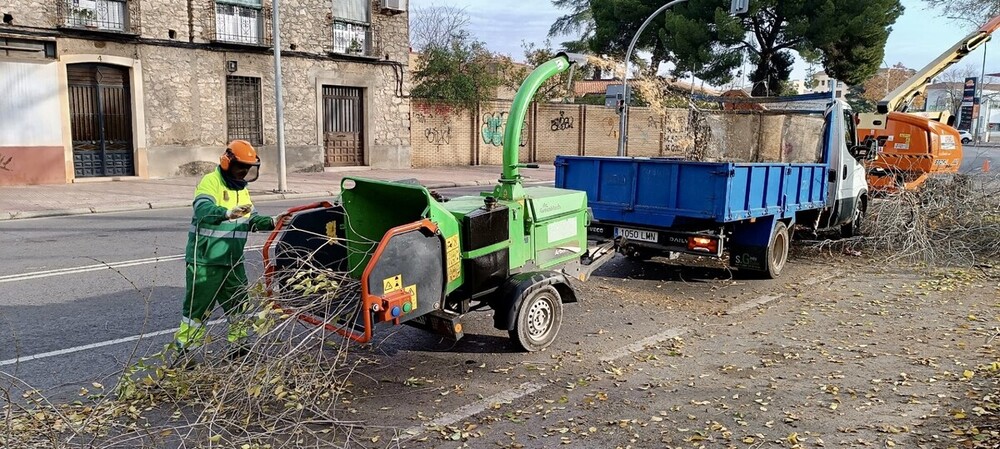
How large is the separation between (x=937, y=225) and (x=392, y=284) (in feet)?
30.7

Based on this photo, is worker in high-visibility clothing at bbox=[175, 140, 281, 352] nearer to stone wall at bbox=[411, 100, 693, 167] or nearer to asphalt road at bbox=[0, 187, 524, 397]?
asphalt road at bbox=[0, 187, 524, 397]

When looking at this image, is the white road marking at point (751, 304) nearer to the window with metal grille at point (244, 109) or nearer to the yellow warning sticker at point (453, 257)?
the yellow warning sticker at point (453, 257)

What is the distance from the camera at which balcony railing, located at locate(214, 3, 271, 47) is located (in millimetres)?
20062

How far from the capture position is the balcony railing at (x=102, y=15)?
56.6ft

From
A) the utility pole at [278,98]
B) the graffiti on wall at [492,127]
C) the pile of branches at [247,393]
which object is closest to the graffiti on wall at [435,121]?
the graffiti on wall at [492,127]

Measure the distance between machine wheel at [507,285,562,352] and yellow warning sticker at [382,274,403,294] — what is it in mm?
1200

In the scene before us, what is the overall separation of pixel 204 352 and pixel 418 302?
4.58 feet

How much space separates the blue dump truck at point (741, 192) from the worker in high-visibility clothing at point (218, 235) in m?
4.15

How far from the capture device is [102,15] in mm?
17938

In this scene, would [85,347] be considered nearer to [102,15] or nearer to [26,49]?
[26,49]

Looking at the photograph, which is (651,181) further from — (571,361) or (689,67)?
(689,67)

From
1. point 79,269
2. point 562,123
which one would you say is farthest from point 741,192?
point 562,123

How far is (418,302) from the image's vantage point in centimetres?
473

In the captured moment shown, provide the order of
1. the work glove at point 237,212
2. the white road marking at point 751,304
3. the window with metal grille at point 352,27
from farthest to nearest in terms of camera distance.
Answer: the window with metal grille at point 352,27 < the white road marking at point 751,304 < the work glove at point 237,212
